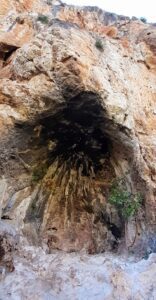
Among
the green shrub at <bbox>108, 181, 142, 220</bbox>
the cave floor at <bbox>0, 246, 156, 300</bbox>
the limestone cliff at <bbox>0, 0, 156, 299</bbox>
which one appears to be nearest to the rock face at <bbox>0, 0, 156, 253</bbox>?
the limestone cliff at <bbox>0, 0, 156, 299</bbox>

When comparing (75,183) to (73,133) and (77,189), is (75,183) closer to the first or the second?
(77,189)

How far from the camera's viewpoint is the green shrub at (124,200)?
12266mm

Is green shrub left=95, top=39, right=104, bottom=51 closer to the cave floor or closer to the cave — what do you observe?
the cave

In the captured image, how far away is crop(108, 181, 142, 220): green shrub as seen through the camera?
12.3 m

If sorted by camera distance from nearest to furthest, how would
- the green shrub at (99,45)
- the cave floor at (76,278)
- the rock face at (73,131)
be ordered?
the cave floor at (76,278)
the rock face at (73,131)
the green shrub at (99,45)

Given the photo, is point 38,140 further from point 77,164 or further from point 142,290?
point 142,290

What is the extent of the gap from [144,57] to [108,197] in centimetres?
649

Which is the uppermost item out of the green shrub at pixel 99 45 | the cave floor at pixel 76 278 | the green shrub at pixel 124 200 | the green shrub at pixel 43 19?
the green shrub at pixel 43 19

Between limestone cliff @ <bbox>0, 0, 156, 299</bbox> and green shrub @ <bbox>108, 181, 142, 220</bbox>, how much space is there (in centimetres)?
21

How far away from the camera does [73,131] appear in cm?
1266

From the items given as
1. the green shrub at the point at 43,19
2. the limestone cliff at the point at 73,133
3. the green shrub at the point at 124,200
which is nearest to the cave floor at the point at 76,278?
the limestone cliff at the point at 73,133

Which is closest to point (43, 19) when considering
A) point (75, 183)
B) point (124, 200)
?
point (75, 183)

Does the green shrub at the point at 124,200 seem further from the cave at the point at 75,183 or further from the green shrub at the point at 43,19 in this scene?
the green shrub at the point at 43,19

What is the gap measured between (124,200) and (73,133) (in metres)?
3.05
